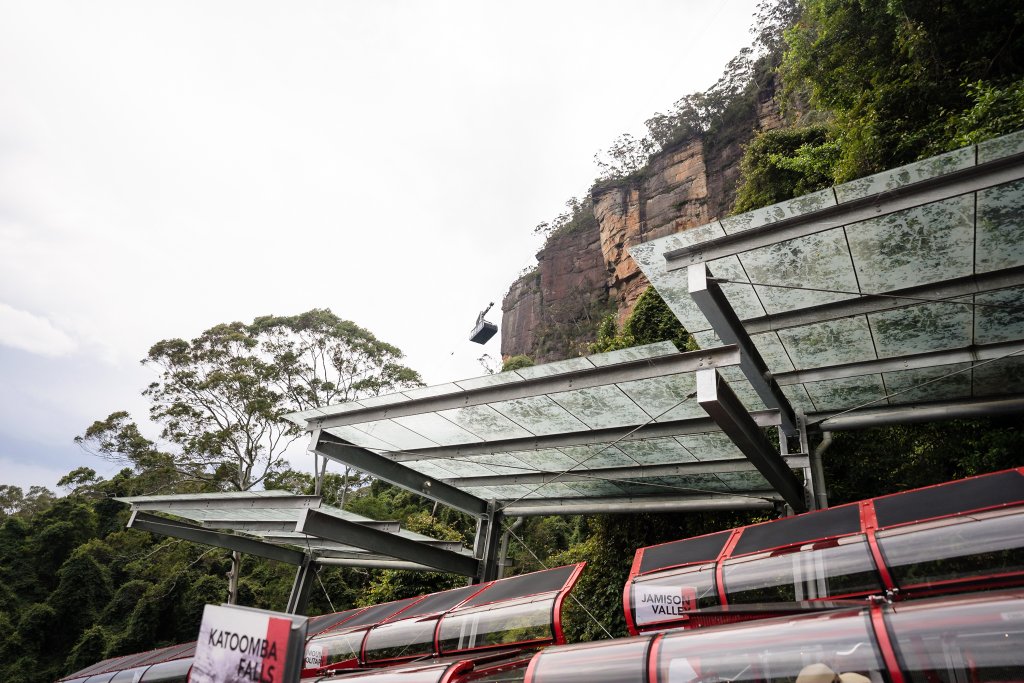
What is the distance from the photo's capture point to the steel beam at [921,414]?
7.29 m

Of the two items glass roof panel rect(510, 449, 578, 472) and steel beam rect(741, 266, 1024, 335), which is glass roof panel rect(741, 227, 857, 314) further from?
glass roof panel rect(510, 449, 578, 472)

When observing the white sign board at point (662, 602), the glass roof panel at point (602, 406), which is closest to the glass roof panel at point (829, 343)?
the glass roof panel at point (602, 406)

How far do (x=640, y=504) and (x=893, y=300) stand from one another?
19.2ft

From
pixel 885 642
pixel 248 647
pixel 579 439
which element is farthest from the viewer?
pixel 579 439

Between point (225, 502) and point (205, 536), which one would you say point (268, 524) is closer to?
point (225, 502)

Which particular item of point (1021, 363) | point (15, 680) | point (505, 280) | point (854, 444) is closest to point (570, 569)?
point (1021, 363)

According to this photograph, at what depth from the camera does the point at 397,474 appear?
11.4 metres

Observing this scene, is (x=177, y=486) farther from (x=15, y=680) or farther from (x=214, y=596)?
(x=15, y=680)

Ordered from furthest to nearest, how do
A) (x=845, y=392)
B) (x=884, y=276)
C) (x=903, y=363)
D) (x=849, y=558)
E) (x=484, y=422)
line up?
(x=484, y=422) → (x=845, y=392) → (x=903, y=363) → (x=884, y=276) → (x=849, y=558)

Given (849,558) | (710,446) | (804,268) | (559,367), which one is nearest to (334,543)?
(559,367)

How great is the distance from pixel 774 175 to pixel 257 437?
22.6 meters

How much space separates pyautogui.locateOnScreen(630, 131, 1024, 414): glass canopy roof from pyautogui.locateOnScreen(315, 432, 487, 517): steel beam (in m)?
6.55

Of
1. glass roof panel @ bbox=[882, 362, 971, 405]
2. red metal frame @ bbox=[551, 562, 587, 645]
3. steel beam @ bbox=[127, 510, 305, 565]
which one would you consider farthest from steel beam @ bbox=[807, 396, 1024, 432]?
steel beam @ bbox=[127, 510, 305, 565]

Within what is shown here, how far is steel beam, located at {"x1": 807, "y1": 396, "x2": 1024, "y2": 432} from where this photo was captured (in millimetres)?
7285
